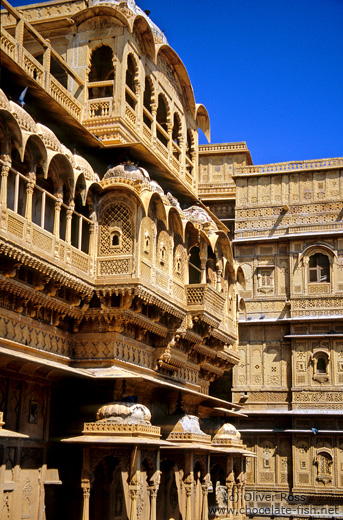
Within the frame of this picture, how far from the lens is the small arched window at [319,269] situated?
2753cm

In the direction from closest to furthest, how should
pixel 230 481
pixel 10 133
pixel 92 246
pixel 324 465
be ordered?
pixel 10 133
pixel 92 246
pixel 230 481
pixel 324 465

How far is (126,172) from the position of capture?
651 inches

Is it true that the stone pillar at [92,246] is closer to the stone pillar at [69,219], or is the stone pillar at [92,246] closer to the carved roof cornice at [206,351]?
the stone pillar at [69,219]

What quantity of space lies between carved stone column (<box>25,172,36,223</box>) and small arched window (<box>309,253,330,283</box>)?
628 inches

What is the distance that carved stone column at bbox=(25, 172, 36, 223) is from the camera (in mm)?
13261

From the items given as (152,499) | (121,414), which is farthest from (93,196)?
(152,499)

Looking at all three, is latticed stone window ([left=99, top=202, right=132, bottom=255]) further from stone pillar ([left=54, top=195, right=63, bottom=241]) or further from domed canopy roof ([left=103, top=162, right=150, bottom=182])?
stone pillar ([left=54, top=195, right=63, bottom=241])

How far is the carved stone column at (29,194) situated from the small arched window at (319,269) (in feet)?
52.3

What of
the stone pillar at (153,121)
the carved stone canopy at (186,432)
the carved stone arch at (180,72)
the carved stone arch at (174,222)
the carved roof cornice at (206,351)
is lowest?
the carved stone canopy at (186,432)

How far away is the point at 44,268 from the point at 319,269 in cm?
1587

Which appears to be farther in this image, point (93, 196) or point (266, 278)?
point (266, 278)

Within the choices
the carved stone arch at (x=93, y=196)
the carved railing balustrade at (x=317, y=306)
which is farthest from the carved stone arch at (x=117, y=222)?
the carved railing balustrade at (x=317, y=306)

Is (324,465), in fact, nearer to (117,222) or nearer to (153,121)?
(153,121)

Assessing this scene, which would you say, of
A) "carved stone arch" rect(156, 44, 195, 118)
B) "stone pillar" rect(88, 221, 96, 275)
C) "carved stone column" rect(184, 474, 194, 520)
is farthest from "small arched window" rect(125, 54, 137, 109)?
"carved stone column" rect(184, 474, 194, 520)
